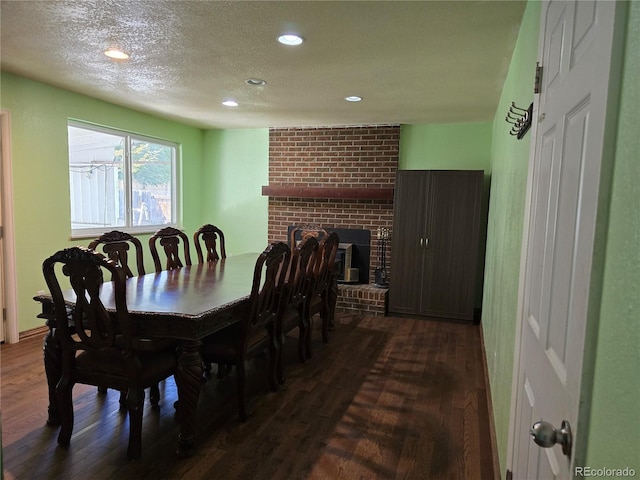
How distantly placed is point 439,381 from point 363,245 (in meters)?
2.54

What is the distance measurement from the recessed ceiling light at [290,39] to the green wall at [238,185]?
11.1ft

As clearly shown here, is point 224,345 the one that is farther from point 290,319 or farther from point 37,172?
point 37,172

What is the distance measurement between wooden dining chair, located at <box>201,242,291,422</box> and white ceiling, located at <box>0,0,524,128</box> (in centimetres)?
129

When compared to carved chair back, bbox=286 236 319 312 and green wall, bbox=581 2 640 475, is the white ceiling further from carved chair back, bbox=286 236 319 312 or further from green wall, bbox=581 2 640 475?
green wall, bbox=581 2 640 475

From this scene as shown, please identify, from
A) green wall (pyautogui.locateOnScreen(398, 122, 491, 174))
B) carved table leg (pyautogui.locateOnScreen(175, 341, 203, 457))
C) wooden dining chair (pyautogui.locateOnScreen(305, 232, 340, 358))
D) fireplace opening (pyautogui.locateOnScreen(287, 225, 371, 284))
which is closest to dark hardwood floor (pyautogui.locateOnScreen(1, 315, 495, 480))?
carved table leg (pyautogui.locateOnScreen(175, 341, 203, 457))

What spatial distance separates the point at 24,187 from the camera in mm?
3660

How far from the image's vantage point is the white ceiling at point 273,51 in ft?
7.05

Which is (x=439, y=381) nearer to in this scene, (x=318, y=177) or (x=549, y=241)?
(x=549, y=241)

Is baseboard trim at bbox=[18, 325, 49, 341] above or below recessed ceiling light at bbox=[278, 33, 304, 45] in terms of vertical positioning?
below

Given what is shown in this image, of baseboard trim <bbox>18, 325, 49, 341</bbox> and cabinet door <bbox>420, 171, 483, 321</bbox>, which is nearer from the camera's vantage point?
baseboard trim <bbox>18, 325, 49, 341</bbox>

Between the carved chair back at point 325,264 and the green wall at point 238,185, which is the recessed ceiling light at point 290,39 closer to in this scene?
the carved chair back at point 325,264

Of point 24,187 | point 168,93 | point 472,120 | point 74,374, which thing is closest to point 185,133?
point 168,93

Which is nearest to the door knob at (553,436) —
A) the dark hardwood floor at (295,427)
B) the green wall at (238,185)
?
the dark hardwood floor at (295,427)

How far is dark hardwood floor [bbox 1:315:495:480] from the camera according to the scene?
2021 mm
